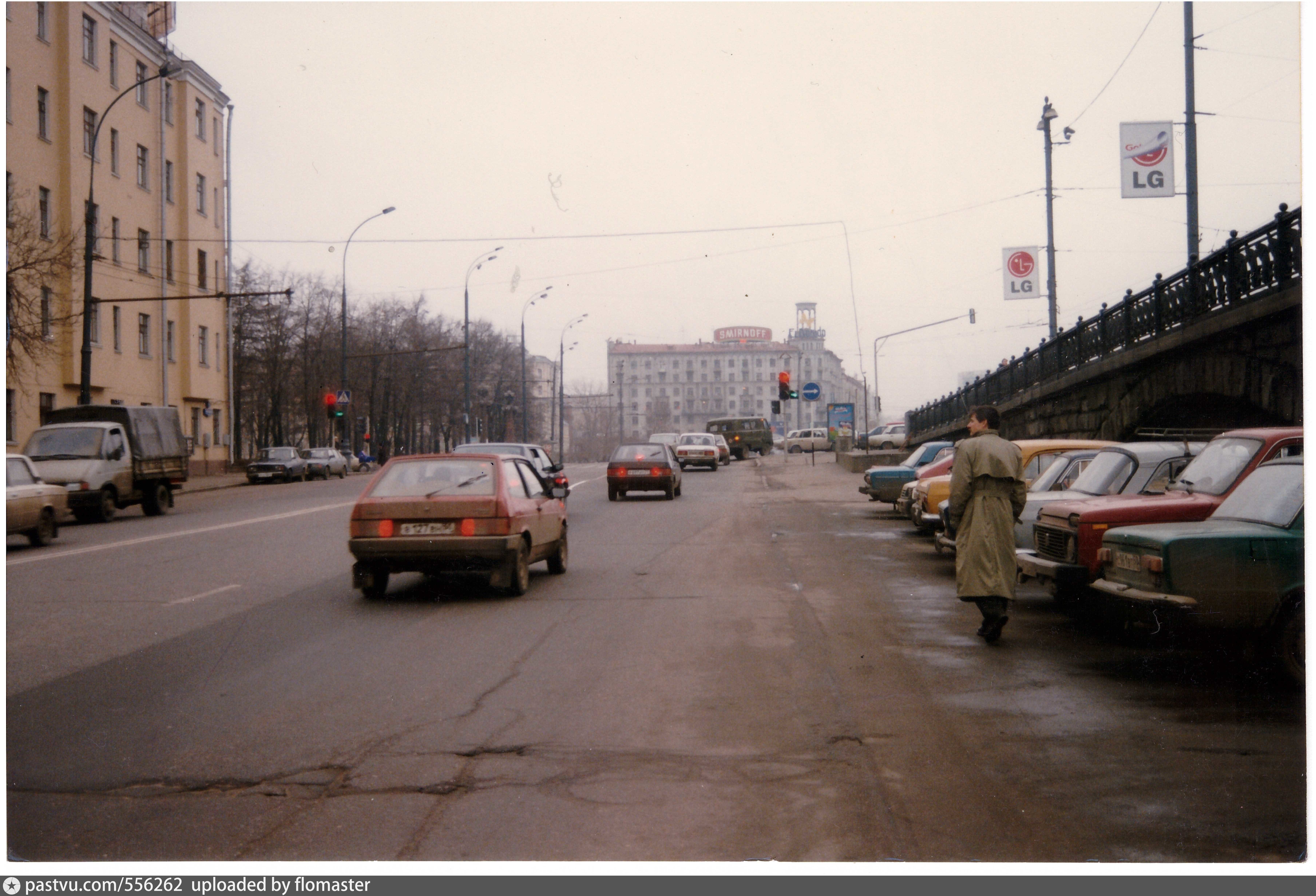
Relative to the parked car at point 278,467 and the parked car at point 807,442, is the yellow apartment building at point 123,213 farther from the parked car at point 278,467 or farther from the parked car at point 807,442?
the parked car at point 807,442

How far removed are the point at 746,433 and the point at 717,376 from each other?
91995 millimetres

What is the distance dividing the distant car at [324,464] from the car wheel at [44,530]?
3277 centimetres

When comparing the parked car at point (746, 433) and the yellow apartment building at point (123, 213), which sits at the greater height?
the yellow apartment building at point (123, 213)

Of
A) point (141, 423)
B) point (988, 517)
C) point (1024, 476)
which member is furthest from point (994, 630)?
point (141, 423)

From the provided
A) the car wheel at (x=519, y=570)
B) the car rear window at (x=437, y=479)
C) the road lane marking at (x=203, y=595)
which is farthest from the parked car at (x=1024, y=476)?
the road lane marking at (x=203, y=595)

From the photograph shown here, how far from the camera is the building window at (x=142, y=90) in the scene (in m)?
40.6

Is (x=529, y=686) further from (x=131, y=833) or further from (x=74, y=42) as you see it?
(x=74, y=42)

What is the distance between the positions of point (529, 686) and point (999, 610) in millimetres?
3546

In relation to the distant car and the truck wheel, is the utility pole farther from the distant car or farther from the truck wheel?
the distant car

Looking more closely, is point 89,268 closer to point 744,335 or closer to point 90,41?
point 90,41

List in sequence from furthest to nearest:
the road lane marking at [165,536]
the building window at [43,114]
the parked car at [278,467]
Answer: the parked car at [278,467] < the building window at [43,114] < the road lane marking at [165,536]

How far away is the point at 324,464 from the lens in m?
52.4

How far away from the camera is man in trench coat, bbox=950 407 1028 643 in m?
8.41
